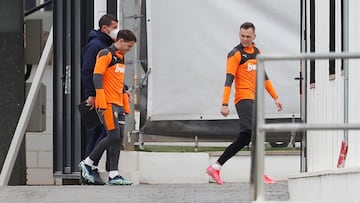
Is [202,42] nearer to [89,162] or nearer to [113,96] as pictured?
[113,96]

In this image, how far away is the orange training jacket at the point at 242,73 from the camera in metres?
11.1

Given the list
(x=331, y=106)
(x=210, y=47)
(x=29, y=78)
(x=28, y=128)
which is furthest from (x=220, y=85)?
(x=29, y=78)

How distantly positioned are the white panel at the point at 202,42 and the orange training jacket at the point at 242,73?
1.13 meters

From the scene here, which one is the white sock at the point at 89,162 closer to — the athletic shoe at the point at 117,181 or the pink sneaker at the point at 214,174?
the athletic shoe at the point at 117,181

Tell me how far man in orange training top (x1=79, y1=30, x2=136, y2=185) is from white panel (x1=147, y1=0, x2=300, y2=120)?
3.36 feet

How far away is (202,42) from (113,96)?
1541mm

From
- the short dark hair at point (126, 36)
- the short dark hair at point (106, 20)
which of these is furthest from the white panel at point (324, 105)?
the short dark hair at point (106, 20)

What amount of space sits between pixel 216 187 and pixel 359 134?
2258 mm

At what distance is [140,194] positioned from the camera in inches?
395

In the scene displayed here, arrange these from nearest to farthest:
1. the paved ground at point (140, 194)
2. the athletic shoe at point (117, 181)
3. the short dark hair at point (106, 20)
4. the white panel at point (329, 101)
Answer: the white panel at point (329, 101), the paved ground at point (140, 194), the athletic shoe at point (117, 181), the short dark hair at point (106, 20)

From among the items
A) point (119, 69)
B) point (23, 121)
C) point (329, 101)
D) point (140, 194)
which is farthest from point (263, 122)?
point (23, 121)

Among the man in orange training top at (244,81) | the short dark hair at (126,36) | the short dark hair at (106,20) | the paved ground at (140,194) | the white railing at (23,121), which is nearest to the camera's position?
the paved ground at (140,194)

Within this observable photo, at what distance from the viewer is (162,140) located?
1271 cm

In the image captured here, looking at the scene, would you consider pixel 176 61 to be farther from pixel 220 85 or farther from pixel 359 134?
pixel 359 134
